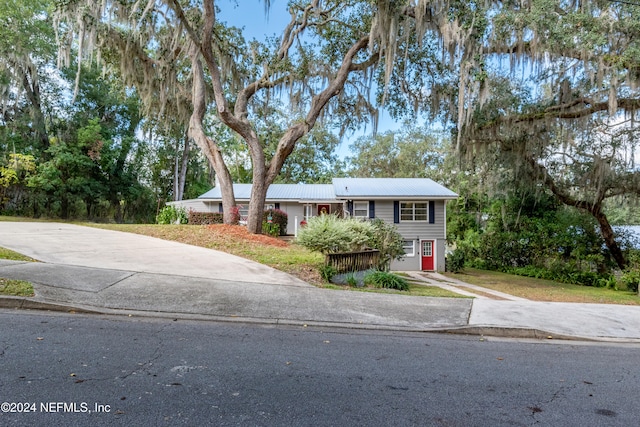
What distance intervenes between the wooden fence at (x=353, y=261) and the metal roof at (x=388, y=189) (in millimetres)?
9785

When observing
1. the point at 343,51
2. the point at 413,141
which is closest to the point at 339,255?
the point at 343,51

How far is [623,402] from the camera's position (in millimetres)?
3377

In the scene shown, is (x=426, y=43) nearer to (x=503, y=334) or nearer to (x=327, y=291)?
(x=327, y=291)

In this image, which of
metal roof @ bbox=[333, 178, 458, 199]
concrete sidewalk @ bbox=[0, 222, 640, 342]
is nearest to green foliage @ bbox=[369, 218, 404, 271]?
concrete sidewalk @ bbox=[0, 222, 640, 342]

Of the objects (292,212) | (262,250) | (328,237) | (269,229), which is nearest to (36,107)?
(292,212)

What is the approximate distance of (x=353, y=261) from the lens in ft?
33.9

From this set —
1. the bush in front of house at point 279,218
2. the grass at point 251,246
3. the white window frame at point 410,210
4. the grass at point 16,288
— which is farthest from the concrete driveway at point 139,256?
the white window frame at point 410,210

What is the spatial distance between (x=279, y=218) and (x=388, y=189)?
6.56 meters

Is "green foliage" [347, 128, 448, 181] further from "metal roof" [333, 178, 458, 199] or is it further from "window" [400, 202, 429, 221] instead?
"window" [400, 202, 429, 221]

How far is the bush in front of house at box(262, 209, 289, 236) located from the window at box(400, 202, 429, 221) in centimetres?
696

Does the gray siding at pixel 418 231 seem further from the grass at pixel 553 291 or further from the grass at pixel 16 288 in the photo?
the grass at pixel 16 288

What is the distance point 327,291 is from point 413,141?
2989 centimetres

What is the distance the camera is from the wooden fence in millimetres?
9734

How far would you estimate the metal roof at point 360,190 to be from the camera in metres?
21.0
